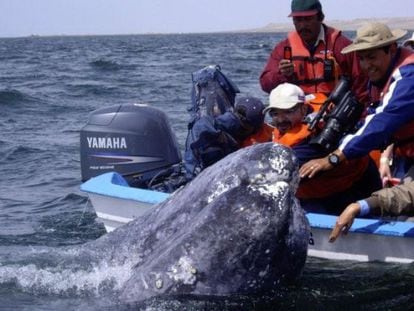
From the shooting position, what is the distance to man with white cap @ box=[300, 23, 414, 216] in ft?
20.0

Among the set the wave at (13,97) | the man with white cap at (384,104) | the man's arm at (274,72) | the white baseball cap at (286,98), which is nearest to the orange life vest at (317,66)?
the man's arm at (274,72)

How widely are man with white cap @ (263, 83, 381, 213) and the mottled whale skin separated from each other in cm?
154

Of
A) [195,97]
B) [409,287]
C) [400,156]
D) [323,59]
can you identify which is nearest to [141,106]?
[195,97]

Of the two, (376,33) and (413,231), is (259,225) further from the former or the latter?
(376,33)

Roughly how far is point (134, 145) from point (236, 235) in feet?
12.6

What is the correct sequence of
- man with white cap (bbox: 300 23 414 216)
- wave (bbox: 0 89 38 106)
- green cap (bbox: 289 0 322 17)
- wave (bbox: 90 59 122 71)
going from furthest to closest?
wave (bbox: 90 59 122 71) → wave (bbox: 0 89 38 106) → green cap (bbox: 289 0 322 17) → man with white cap (bbox: 300 23 414 216)

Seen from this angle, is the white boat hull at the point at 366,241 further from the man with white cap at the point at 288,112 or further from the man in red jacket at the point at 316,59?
the man in red jacket at the point at 316,59

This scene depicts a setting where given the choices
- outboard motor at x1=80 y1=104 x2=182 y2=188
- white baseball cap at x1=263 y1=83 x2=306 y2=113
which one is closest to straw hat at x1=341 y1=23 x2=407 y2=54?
white baseball cap at x1=263 y1=83 x2=306 y2=113

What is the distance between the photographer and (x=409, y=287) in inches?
241

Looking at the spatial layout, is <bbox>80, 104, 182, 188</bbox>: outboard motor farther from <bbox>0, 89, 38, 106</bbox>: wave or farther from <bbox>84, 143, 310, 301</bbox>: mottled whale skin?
<bbox>0, 89, 38, 106</bbox>: wave

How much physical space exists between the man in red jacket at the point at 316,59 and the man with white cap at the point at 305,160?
96 centimetres

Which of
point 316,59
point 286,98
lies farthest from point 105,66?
point 286,98

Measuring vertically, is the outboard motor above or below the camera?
below

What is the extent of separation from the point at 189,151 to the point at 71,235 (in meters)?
1.78
